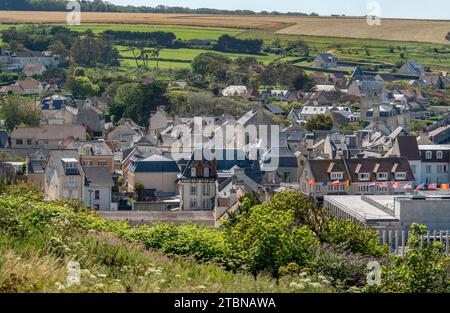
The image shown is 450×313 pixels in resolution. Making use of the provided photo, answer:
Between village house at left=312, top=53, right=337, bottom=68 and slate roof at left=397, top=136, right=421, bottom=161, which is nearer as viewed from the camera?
slate roof at left=397, top=136, right=421, bottom=161

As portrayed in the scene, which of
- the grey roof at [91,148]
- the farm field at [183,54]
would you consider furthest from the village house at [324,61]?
the grey roof at [91,148]

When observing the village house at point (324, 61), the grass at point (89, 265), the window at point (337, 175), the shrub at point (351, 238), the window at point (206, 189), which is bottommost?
the window at point (206, 189)

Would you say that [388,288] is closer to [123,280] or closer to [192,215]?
[123,280]

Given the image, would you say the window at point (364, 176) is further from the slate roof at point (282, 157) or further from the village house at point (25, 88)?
the village house at point (25, 88)

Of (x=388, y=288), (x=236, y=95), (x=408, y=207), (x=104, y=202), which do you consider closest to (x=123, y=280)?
(x=388, y=288)

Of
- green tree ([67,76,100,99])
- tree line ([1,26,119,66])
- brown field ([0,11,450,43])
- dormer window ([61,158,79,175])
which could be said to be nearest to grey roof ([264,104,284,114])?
green tree ([67,76,100,99])

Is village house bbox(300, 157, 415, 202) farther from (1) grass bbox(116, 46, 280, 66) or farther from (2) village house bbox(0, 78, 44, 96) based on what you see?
(1) grass bbox(116, 46, 280, 66)

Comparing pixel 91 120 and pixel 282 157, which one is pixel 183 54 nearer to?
pixel 91 120

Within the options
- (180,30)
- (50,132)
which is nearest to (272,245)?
(50,132)
